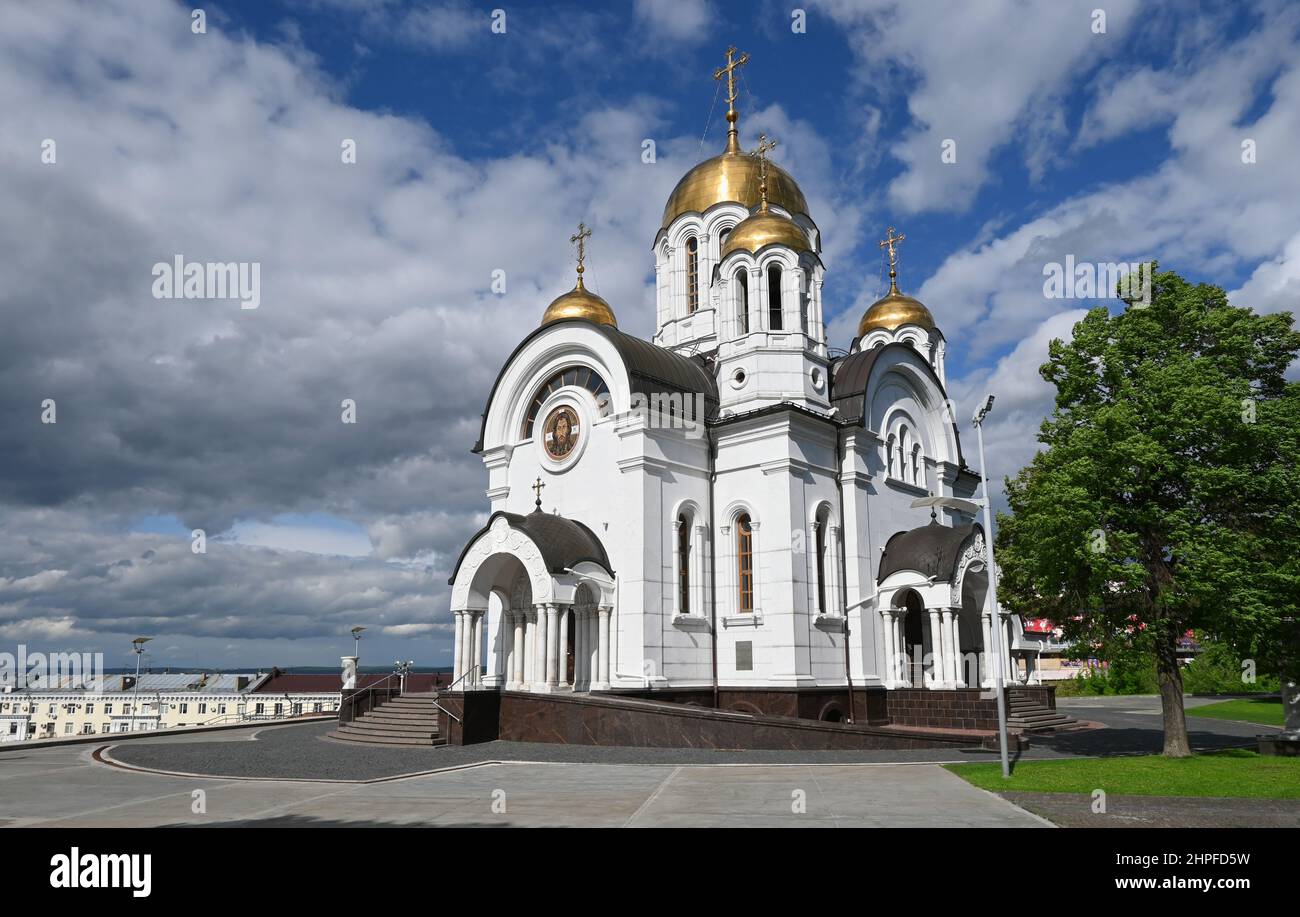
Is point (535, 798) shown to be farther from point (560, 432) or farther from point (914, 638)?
point (914, 638)

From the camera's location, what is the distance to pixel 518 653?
73.7ft

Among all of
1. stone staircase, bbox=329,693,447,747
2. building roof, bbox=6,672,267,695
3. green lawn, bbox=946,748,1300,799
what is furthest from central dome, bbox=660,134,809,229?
building roof, bbox=6,672,267,695

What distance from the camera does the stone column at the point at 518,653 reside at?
72.6ft

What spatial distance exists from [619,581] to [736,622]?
3.22 meters

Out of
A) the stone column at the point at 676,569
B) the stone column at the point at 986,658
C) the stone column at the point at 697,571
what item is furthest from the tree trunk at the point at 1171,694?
the stone column at the point at 676,569

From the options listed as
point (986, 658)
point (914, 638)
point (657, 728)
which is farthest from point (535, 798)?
point (986, 658)

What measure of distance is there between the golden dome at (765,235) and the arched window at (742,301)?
746 mm

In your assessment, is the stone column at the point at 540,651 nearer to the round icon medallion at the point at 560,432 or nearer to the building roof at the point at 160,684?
the round icon medallion at the point at 560,432

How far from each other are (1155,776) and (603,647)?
11796 millimetres

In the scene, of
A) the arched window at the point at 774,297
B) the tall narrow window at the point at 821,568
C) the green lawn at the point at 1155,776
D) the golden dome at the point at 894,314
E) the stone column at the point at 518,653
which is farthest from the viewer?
the golden dome at the point at 894,314
